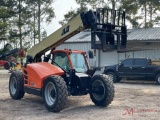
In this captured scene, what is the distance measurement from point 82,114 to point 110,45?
2451 millimetres

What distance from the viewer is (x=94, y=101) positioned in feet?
35.8

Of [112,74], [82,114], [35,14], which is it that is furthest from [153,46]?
[35,14]

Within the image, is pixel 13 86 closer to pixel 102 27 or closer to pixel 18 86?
pixel 18 86

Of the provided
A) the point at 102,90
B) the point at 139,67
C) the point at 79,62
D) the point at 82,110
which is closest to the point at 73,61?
the point at 79,62

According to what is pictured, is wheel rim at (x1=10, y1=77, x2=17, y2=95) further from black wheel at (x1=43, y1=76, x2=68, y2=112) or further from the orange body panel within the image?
black wheel at (x1=43, y1=76, x2=68, y2=112)

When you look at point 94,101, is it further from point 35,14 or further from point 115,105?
point 35,14

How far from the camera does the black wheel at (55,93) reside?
945 centimetres

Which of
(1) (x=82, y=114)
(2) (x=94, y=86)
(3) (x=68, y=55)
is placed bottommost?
(1) (x=82, y=114)

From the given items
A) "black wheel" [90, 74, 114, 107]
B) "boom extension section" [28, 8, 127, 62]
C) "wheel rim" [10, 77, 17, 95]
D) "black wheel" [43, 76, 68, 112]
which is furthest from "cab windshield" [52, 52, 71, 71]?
"wheel rim" [10, 77, 17, 95]

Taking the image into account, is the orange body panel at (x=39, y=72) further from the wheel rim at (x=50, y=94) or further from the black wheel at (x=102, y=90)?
the black wheel at (x=102, y=90)

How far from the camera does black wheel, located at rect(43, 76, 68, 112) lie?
9445mm

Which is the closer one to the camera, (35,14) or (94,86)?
(94,86)

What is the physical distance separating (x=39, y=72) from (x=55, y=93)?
1.43 metres

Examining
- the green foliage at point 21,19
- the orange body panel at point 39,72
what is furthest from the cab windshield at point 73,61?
the green foliage at point 21,19
